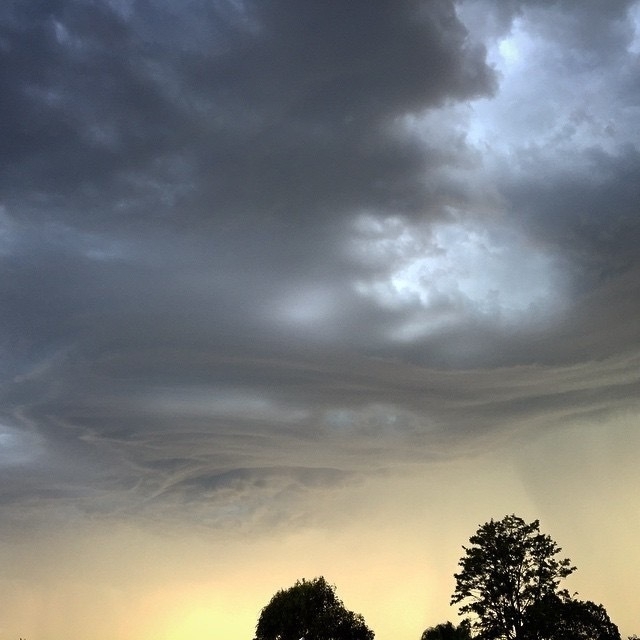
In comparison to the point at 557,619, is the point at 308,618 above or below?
above

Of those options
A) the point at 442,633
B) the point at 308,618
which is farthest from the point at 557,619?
the point at 308,618

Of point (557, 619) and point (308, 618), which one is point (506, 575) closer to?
point (557, 619)

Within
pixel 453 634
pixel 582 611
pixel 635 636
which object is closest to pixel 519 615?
pixel 582 611

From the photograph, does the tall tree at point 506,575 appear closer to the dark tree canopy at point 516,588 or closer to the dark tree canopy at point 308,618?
the dark tree canopy at point 516,588

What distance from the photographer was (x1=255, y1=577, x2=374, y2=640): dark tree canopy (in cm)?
13462

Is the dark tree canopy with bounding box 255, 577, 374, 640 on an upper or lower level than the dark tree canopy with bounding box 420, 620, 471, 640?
upper

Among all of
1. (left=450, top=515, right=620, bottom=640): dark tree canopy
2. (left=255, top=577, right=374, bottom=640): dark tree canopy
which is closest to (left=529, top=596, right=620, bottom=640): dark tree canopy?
(left=450, top=515, right=620, bottom=640): dark tree canopy

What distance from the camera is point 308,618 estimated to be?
135 meters

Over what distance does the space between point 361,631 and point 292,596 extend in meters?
16.2

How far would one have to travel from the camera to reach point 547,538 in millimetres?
81500

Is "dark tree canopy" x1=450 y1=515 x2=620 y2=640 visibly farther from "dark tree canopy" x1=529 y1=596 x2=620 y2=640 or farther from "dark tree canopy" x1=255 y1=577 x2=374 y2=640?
"dark tree canopy" x1=255 y1=577 x2=374 y2=640

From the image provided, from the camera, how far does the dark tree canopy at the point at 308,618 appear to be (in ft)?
442

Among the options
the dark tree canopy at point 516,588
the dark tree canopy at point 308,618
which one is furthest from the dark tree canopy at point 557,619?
the dark tree canopy at point 308,618

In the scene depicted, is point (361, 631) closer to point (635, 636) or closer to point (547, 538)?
point (635, 636)
